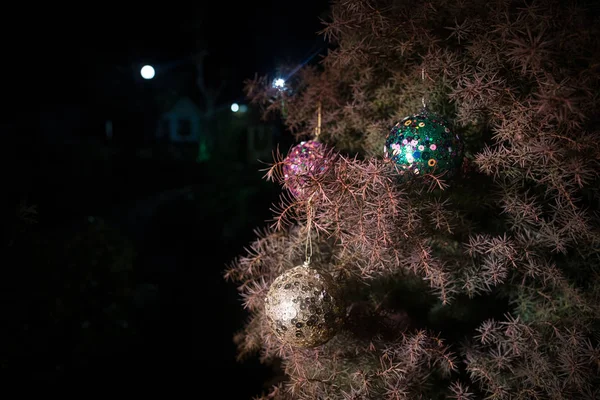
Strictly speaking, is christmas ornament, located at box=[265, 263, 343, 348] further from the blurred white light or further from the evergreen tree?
the blurred white light

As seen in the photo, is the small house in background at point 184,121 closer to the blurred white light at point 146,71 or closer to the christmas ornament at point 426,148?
the blurred white light at point 146,71

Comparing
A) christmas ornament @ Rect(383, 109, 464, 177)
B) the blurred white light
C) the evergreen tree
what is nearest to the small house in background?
the blurred white light

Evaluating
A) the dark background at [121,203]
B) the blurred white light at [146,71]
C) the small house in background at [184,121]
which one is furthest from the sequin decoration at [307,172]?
the small house in background at [184,121]

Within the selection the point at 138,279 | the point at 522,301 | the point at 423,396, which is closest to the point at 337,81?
the point at 522,301

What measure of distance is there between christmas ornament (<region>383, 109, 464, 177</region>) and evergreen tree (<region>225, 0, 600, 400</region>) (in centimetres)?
6

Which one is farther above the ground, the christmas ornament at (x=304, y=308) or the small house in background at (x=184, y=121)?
the small house in background at (x=184, y=121)

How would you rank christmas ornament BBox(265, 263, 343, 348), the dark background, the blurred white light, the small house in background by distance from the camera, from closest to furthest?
1. christmas ornament BBox(265, 263, 343, 348)
2. the dark background
3. the blurred white light
4. the small house in background

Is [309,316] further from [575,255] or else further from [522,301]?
[575,255]

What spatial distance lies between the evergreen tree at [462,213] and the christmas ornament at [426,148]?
2.2 inches

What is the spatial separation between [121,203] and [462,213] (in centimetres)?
665

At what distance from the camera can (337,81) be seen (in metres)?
2.06

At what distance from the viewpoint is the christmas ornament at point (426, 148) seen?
141 cm

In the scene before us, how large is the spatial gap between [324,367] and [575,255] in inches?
48.1

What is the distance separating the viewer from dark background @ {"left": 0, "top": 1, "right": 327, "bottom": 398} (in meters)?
2.48
